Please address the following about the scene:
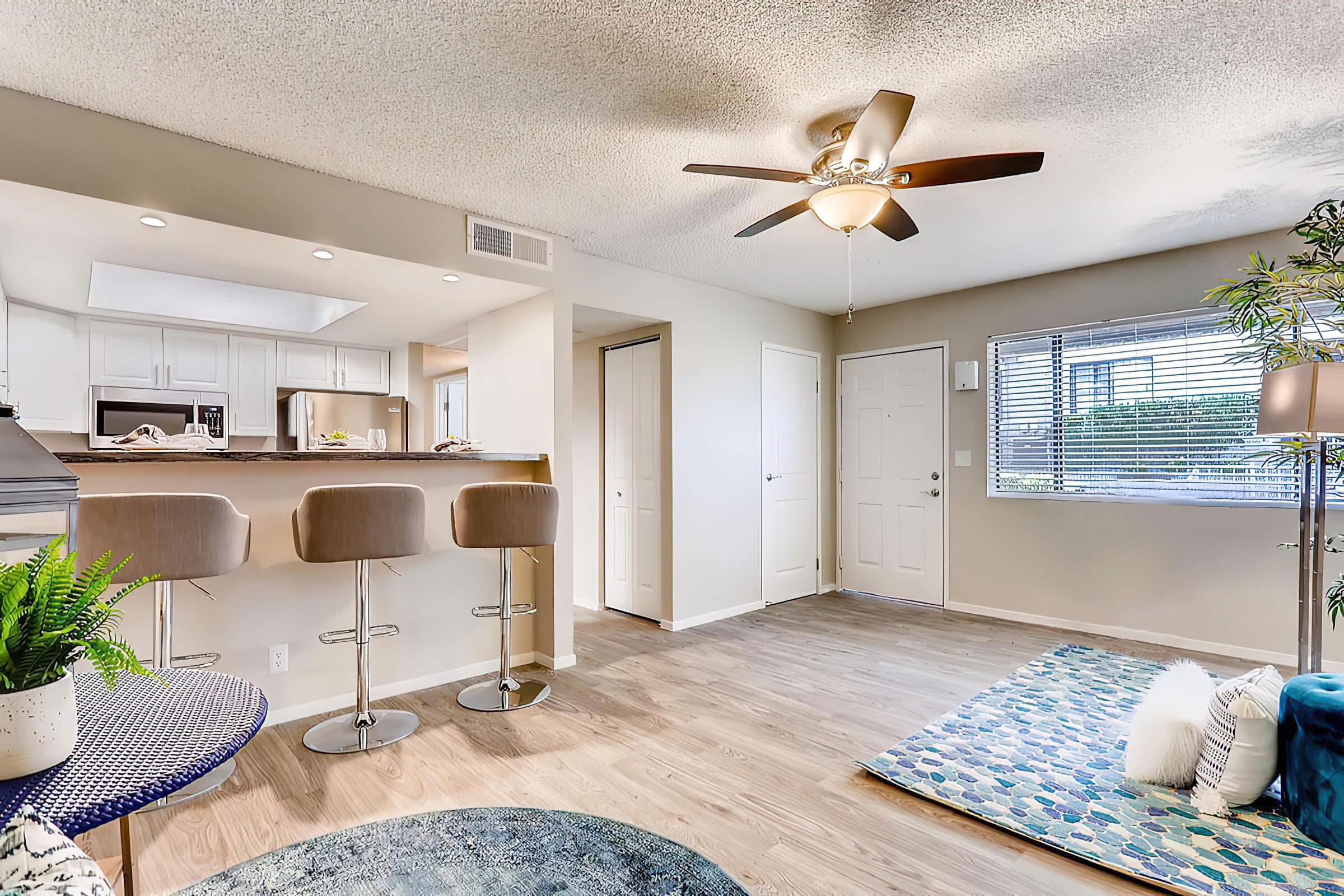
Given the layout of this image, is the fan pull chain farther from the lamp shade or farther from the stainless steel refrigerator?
the stainless steel refrigerator

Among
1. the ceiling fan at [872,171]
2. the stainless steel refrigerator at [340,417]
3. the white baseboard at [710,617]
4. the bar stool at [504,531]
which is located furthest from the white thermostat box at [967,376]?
the stainless steel refrigerator at [340,417]

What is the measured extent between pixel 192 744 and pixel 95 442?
3.92 m

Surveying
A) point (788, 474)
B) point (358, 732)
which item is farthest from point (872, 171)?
point (788, 474)

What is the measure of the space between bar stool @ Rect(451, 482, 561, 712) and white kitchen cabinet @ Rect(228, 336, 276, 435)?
2490 millimetres

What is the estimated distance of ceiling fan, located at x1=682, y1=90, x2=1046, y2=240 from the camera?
2.09 meters

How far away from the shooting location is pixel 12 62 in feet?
6.66

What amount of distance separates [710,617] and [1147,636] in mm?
2657

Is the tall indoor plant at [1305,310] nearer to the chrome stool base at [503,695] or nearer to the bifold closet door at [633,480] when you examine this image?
the bifold closet door at [633,480]

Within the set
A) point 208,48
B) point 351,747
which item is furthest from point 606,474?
point 208,48

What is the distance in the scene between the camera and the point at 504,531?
9.70 feet

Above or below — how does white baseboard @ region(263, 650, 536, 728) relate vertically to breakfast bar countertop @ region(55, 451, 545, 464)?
below

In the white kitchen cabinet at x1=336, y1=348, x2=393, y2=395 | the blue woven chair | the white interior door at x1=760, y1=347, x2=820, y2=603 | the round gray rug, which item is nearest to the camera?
the round gray rug

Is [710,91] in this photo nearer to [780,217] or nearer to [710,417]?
[780,217]

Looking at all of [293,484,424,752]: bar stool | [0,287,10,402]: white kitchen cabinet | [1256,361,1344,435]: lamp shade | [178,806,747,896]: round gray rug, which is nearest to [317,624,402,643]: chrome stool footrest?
[293,484,424,752]: bar stool
